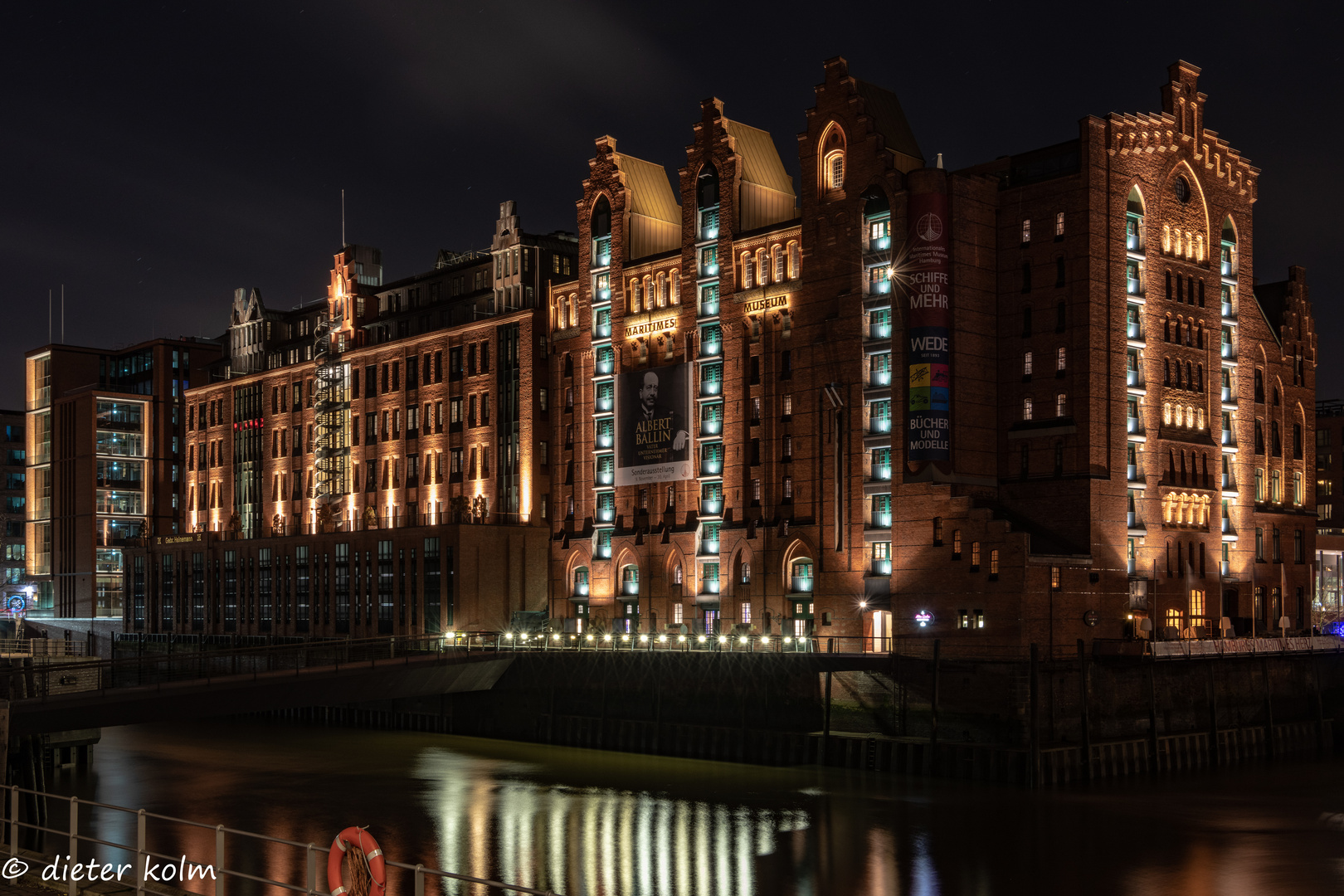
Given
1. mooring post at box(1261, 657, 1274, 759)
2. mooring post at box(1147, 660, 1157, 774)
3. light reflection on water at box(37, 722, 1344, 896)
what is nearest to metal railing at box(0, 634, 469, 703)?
light reflection on water at box(37, 722, 1344, 896)

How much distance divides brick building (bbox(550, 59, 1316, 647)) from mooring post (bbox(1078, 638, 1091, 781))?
5330 mm

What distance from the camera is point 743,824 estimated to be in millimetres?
58656

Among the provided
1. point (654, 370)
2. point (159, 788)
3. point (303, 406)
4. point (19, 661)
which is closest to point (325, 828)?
point (159, 788)

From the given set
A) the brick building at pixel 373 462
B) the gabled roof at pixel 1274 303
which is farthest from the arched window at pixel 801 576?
the gabled roof at pixel 1274 303

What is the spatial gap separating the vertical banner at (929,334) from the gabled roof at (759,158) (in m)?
18.0

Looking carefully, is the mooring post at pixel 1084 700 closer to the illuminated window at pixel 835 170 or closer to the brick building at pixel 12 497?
the illuminated window at pixel 835 170

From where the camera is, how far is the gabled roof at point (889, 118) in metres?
89.3


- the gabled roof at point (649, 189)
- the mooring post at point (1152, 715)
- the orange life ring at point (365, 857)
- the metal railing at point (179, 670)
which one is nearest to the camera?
the orange life ring at point (365, 857)

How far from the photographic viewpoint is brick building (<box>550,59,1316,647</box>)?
8294cm

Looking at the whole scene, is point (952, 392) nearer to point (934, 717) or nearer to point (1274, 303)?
point (934, 717)

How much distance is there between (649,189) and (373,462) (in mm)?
37584

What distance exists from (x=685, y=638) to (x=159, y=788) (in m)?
29.4

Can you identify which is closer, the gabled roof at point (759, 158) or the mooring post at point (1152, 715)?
the mooring post at point (1152, 715)

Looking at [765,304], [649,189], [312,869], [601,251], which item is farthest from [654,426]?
[312,869]
